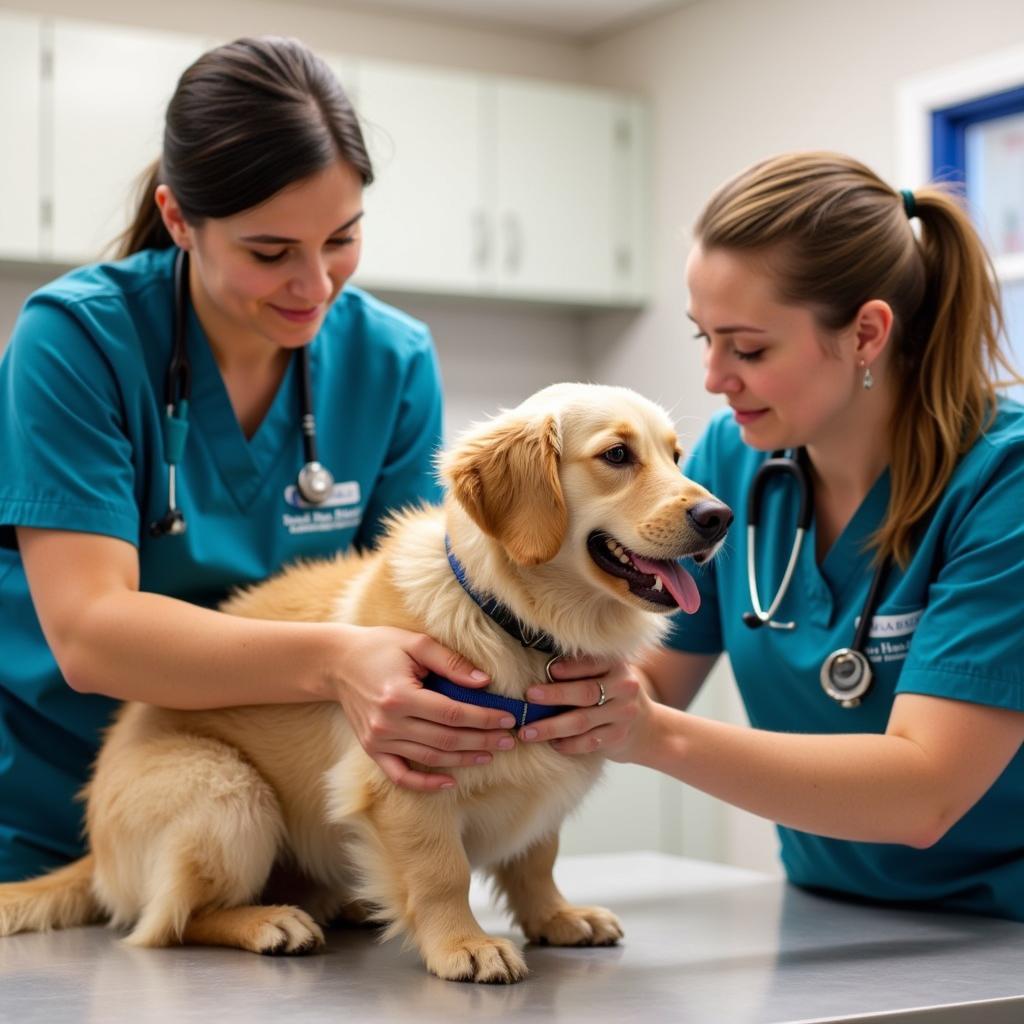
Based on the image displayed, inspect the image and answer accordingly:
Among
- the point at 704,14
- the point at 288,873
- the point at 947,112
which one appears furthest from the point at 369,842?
the point at 704,14

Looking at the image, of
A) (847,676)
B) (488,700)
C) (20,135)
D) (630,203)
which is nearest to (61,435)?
(488,700)

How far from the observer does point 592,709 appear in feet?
4.79

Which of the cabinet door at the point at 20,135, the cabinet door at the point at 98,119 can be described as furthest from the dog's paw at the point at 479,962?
the cabinet door at the point at 20,135

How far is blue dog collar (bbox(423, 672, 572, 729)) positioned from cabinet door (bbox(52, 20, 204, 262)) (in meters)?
3.10

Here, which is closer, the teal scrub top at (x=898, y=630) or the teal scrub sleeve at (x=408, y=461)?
the teal scrub top at (x=898, y=630)

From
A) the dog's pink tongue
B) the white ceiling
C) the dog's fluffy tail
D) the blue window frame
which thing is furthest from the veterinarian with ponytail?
the white ceiling

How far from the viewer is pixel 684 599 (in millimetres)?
1466

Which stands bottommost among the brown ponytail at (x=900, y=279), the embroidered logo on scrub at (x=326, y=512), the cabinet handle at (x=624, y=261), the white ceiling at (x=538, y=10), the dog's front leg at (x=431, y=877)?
the dog's front leg at (x=431, y=877)

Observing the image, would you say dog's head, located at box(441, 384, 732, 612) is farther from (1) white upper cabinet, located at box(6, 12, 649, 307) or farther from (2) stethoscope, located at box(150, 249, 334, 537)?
(1) white upper cabinet, located at box(6, 12, 649, 307)

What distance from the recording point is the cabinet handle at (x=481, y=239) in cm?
487

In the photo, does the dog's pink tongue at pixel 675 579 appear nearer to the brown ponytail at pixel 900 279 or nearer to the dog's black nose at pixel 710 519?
the dog's black nose at pixel 710 519

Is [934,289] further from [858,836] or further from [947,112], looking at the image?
[947,112]

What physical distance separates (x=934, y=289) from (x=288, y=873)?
3.69 ft

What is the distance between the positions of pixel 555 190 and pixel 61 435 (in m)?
3.58
